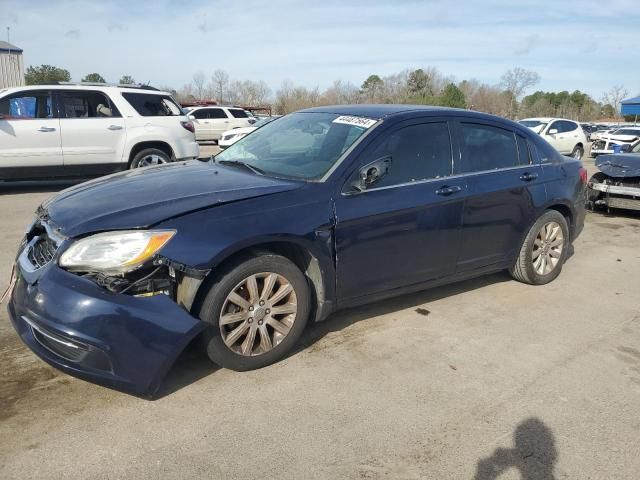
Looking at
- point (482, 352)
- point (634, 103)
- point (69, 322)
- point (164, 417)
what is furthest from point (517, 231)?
point (634, 103)

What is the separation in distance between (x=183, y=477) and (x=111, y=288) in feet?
3.37

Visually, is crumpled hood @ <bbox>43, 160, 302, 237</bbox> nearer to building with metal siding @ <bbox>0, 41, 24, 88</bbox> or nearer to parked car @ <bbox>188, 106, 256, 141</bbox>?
parked car @ <bbox>188, 106, 256, 141</bbox>

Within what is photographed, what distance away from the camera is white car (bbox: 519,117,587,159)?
1898 cm

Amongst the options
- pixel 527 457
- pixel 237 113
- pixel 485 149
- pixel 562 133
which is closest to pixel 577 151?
pixel 562 133

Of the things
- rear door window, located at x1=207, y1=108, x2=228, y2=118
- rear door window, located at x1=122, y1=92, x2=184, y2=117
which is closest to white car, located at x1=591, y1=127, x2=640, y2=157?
rear door window, located at x1=207, y1=108, x2=228, y2=118

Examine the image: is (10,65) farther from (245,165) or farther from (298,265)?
(298,265)

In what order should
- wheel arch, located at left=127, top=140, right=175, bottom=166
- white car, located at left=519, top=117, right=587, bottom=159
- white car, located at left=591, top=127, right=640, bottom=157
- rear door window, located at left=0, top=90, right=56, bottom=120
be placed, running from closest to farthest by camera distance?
1. rear door window, located at left=0, top=90, right=56, bottom=120
2. wheel arch, located at left=127, top=140, right=175, bottom=166
3. white car, located at left=519, top=117, right=587, bottom=159
4. white car, located at left=591, top=127, right=640, bottom=157

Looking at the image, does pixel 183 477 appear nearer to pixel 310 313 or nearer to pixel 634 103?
pixel 310 313

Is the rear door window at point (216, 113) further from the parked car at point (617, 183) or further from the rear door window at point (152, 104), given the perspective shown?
the parked car at point (617, 183)

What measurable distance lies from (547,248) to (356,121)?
2.43 m

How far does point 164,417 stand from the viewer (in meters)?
2.96

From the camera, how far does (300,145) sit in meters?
4.29

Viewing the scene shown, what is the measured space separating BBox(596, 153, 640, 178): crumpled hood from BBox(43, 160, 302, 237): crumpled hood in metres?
6.77

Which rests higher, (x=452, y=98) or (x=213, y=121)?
(x=452, y=98)
